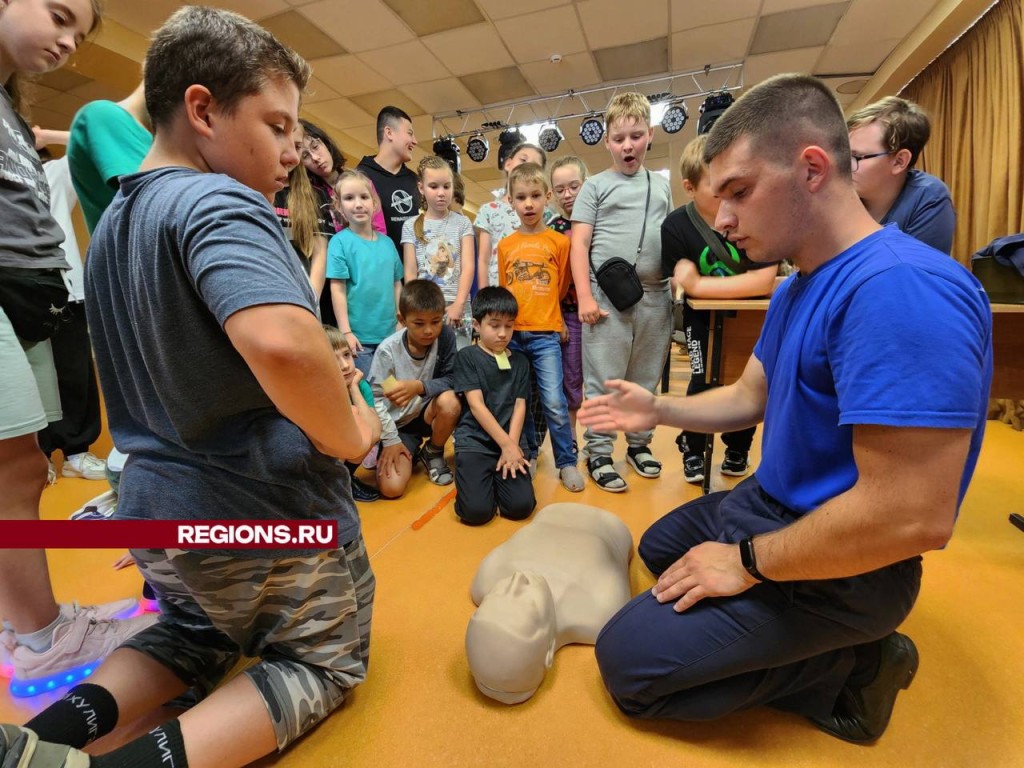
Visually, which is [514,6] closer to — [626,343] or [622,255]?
[622,255]

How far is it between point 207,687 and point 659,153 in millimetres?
8097

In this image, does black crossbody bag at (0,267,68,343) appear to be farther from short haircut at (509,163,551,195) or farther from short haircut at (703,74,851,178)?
short haircut at (509,163,551,195)

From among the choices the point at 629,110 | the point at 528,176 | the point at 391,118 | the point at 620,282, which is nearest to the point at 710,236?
the point at 620,282

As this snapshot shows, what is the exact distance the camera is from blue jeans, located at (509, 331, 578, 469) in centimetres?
218

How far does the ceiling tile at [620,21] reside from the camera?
3.74 metres

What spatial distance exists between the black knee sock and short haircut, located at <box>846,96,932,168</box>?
239 centimetres

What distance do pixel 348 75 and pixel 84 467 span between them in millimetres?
4232

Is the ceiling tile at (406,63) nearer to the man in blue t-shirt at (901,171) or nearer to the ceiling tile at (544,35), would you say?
the ceiling tile at (544,35)

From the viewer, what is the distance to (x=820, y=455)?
0.84 metres

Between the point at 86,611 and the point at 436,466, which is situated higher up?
the point at 86,611

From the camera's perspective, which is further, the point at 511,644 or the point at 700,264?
the point at 700,264

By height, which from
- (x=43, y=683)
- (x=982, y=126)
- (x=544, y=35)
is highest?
(x=544, y=35)

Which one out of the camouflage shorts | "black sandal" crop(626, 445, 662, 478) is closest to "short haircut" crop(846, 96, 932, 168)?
"black sandal" crop(626, 445, 662, 478)

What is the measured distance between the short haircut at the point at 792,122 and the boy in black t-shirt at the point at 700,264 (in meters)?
0.88
